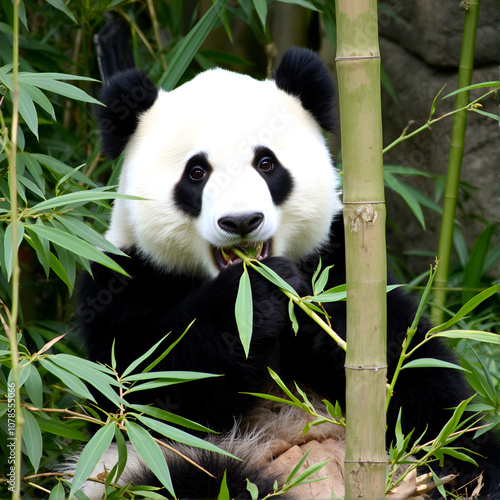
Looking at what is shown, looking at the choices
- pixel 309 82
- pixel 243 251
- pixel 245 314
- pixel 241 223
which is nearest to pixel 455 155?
pixel 309 82

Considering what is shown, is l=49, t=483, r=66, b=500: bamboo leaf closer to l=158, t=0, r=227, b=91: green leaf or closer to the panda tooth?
the panda tooth

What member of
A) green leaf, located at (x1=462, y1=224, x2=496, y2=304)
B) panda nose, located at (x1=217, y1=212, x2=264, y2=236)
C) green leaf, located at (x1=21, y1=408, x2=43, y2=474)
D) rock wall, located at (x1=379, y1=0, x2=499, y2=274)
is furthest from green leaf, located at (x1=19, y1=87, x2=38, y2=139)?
rock wall, located at (x1=379, y1=0, x2=499, y2=274)

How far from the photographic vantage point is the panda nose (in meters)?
1.43

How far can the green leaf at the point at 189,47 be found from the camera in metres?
2.06

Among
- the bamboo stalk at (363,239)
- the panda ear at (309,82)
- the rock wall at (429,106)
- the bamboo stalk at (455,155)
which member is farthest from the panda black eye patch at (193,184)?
the rock wall at (429,106)

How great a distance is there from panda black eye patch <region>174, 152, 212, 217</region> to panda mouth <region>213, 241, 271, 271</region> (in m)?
0.12

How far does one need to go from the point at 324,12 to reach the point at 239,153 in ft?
3.38

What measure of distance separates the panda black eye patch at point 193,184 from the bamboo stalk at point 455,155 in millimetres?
948

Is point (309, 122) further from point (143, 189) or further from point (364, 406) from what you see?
point (364, 406)

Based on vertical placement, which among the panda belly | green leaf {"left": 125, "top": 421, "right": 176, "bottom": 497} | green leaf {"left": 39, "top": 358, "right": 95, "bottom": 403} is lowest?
the panda belly

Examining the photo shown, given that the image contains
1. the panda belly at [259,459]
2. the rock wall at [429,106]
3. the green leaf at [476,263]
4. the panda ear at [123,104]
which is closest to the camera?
the panda belly at [259,459]

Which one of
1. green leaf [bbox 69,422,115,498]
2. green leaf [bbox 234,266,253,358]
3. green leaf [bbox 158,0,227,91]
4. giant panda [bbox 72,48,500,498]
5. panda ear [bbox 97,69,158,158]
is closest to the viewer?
green leaf [bbox 69,422,115,498]

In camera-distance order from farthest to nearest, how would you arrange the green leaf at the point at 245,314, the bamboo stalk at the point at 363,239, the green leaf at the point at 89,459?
1. the green leaf at the point at 245,314
2. the green leaf at the point at 89,459
3. the bamboo stalk at the point at 363,239

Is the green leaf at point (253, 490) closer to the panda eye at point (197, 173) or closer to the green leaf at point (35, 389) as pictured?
the green leaf at point (35, 389)
